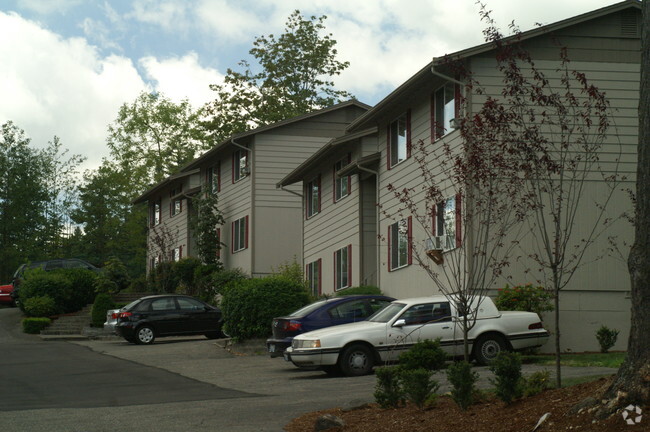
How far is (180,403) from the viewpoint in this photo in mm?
15375

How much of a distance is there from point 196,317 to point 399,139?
8783mm

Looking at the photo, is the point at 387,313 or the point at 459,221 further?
the point at 387,313

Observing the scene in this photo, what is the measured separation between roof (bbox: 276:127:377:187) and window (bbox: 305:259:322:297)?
10.3 ft

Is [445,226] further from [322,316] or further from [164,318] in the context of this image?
[164,318]

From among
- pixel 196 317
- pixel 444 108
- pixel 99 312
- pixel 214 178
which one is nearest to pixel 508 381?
pixel 444 108

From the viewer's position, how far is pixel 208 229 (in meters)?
41.3

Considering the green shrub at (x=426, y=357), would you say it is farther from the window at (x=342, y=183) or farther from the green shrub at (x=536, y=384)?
the window at (x=342, y=183)

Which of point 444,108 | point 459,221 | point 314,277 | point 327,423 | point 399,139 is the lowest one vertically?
point 327,423

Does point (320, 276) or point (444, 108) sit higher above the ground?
point (444, 108)

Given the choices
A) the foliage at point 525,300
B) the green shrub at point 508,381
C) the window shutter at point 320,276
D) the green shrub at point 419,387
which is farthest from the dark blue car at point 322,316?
the window shutter at point 320,276

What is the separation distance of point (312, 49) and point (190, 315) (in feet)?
89.0

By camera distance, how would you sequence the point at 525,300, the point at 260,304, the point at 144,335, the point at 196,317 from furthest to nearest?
the point at 196,317
the point at 144,335
the point at 260,304
the point at 525,300

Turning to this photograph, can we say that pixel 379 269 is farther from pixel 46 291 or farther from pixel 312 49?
pixel 312 49

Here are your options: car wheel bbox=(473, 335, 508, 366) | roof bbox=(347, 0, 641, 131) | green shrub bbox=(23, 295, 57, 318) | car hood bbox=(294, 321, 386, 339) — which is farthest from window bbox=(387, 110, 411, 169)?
green shrub bbox=(23, 295, 57, 318)
